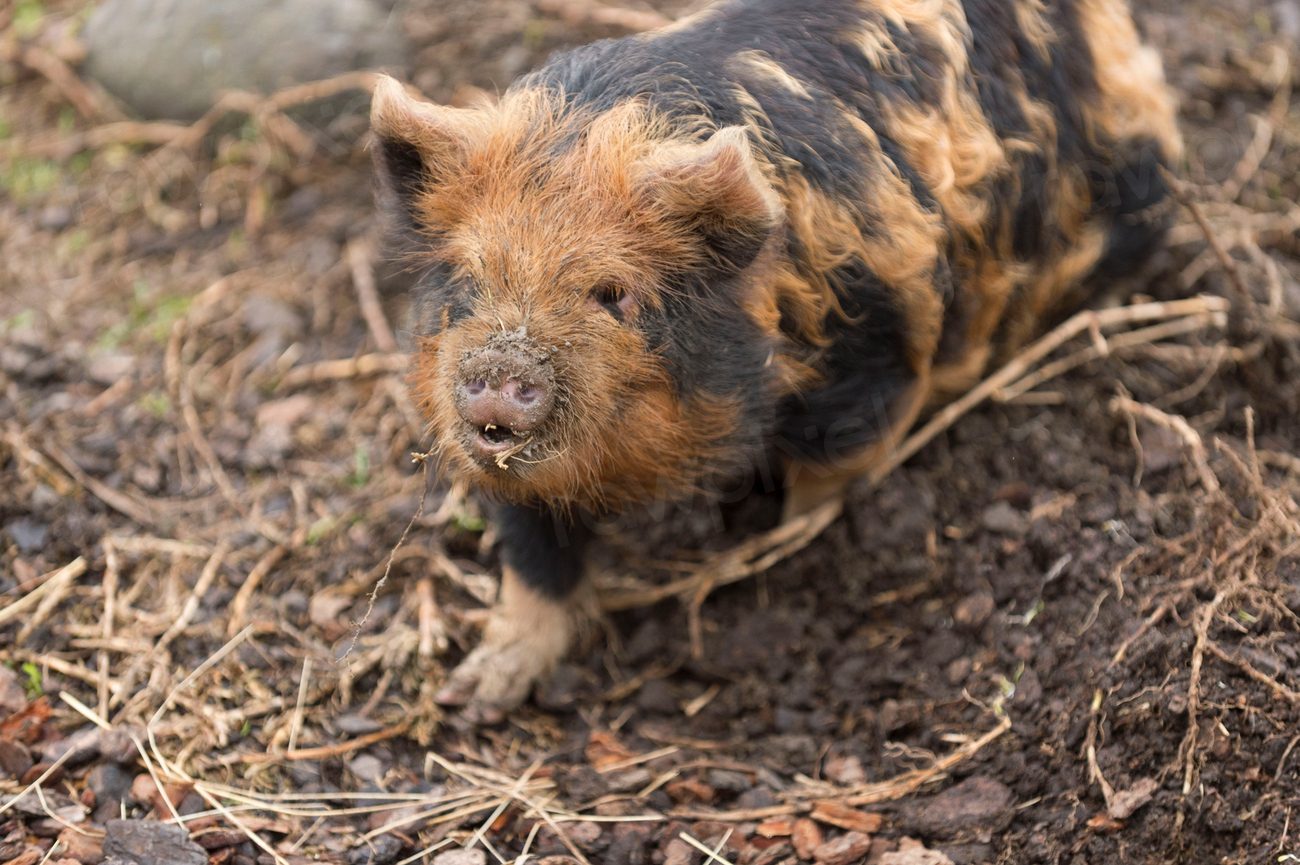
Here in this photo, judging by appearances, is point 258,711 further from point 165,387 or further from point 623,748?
point 165,387

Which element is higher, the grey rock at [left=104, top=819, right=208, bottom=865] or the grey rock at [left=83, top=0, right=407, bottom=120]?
the grey rock at [left=83, top=0, right=407, bottom=120]

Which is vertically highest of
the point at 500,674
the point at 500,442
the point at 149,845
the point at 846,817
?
the point at 500,442

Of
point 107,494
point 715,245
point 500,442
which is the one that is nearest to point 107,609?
point 107,494

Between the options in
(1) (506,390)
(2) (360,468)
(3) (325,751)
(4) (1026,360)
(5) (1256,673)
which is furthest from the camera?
(2) (360,468)

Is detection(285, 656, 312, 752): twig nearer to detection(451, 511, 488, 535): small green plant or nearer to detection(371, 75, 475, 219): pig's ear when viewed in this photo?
detection(451, 511, 488, 535): small green plant

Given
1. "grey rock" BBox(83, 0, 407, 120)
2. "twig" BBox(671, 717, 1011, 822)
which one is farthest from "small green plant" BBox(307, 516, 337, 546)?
"grey rock" BBox(83, 0, 407, 120)

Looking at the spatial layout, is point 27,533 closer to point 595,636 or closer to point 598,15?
point 595,636

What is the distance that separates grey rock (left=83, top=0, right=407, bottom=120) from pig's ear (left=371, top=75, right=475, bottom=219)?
2.89 meters

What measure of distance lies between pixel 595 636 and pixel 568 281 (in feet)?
5.96

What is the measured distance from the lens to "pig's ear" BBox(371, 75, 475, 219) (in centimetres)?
378

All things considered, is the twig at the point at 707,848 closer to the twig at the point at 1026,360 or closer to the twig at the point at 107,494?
the twig at the point at 1026,360

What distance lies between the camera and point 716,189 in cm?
355

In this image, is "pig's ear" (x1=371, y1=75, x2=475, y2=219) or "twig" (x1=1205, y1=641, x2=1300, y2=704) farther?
"pig's ear" (x1=371, y1=75, x2=475, y2=219)

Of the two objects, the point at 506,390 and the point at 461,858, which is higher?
the point at 506,390
